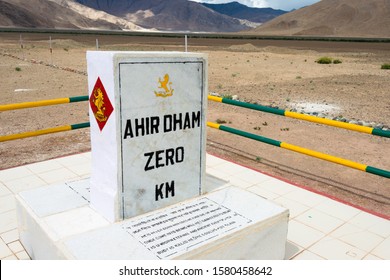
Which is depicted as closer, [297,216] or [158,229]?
[158,229]

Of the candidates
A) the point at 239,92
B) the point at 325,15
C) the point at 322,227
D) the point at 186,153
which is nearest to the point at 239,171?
the point at 322,227

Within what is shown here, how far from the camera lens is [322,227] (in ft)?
14.6

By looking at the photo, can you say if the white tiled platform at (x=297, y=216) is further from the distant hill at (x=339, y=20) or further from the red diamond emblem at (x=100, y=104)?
the distant hill at (x=339, y=20)

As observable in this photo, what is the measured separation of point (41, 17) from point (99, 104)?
129m

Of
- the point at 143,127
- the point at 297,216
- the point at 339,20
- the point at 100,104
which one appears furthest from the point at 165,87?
the point at 339,20

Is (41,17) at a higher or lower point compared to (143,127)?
higher

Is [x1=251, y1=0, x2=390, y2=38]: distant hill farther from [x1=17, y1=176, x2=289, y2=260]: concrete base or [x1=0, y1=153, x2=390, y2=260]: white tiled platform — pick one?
[x1=17, y1=176, x2=289, y2=260]: concrete base

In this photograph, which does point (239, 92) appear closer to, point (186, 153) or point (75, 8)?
point (186, 153)

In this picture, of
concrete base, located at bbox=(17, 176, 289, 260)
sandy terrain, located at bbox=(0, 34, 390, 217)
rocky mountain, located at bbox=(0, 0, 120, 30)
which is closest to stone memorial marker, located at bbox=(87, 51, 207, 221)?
concrete base, located at bbox=(17, 176, 289, 260)

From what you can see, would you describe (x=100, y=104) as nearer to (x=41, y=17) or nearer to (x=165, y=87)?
(x=165, y=87)

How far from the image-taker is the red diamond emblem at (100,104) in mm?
3285

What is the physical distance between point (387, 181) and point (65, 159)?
540 centimetres

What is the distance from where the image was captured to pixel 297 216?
4719mm

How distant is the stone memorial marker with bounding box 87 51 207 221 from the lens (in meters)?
3.25
